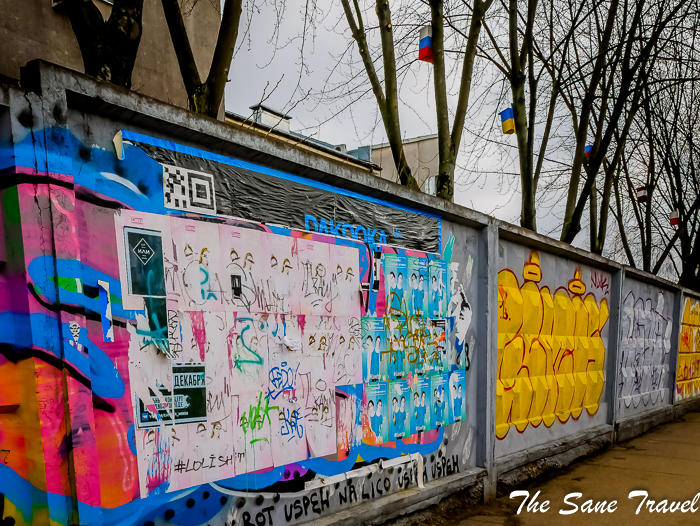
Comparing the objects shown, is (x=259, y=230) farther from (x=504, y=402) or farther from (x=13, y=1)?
(x=13, y=1)

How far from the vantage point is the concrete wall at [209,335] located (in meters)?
1.92

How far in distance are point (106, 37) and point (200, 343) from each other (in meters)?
1.73

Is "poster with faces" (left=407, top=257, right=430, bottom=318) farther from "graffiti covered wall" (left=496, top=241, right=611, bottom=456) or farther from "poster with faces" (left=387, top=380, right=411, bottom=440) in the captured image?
"graffiti covered wall" (left=496, top=241, right=611, bottom=456)

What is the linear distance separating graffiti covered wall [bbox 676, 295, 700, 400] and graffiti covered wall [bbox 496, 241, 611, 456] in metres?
3.95

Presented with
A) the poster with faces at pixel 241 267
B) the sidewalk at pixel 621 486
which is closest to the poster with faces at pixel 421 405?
the sidewalk at pixel 621 486

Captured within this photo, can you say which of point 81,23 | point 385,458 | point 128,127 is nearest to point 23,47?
point 81,23

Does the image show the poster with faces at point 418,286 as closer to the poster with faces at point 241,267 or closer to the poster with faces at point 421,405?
the poster with faces at point 421,405

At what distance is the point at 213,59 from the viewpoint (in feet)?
12.1

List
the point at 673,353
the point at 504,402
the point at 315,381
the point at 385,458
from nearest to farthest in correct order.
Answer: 1. the point at 315,381
2. the point at 385,458
3. the point at 504,402
4. the point at 673,353

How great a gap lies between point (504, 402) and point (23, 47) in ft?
20.8

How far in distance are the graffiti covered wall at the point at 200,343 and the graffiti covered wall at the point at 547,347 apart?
1192 mm

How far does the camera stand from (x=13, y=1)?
6.17 meters

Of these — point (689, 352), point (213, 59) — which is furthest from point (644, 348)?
point (213, 59)

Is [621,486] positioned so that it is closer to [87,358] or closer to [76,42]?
[87,358]
